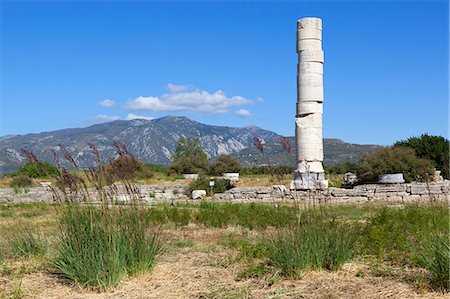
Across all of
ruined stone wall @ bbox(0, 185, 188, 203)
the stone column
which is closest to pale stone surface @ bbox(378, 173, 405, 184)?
the stone column

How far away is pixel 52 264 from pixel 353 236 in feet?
12.9

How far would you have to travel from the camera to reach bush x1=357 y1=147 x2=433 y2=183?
2616cm

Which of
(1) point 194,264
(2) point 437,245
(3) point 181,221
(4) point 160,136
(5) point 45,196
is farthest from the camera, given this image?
(4) point 160,136

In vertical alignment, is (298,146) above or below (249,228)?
above

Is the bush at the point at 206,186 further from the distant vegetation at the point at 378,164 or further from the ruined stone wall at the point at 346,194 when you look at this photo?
the distant vegetation at the point at 378,164

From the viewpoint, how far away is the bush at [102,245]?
260 inches

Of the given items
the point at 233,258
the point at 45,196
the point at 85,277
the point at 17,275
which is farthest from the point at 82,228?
the point at 45,196

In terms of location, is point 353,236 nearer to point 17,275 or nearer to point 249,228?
point 17,275

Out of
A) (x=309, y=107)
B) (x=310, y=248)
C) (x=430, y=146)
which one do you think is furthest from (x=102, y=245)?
(x=430, y=146)

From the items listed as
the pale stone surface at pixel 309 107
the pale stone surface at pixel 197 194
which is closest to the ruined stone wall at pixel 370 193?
A: the pale stone surface at pixel 197 194

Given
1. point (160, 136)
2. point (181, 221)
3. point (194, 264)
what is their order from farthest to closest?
point (160, 136)
point (181, 221)
point (194, 264)

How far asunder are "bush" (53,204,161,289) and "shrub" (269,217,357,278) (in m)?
1.62

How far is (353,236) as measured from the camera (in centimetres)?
739

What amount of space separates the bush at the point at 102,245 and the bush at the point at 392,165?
68.3 ft
